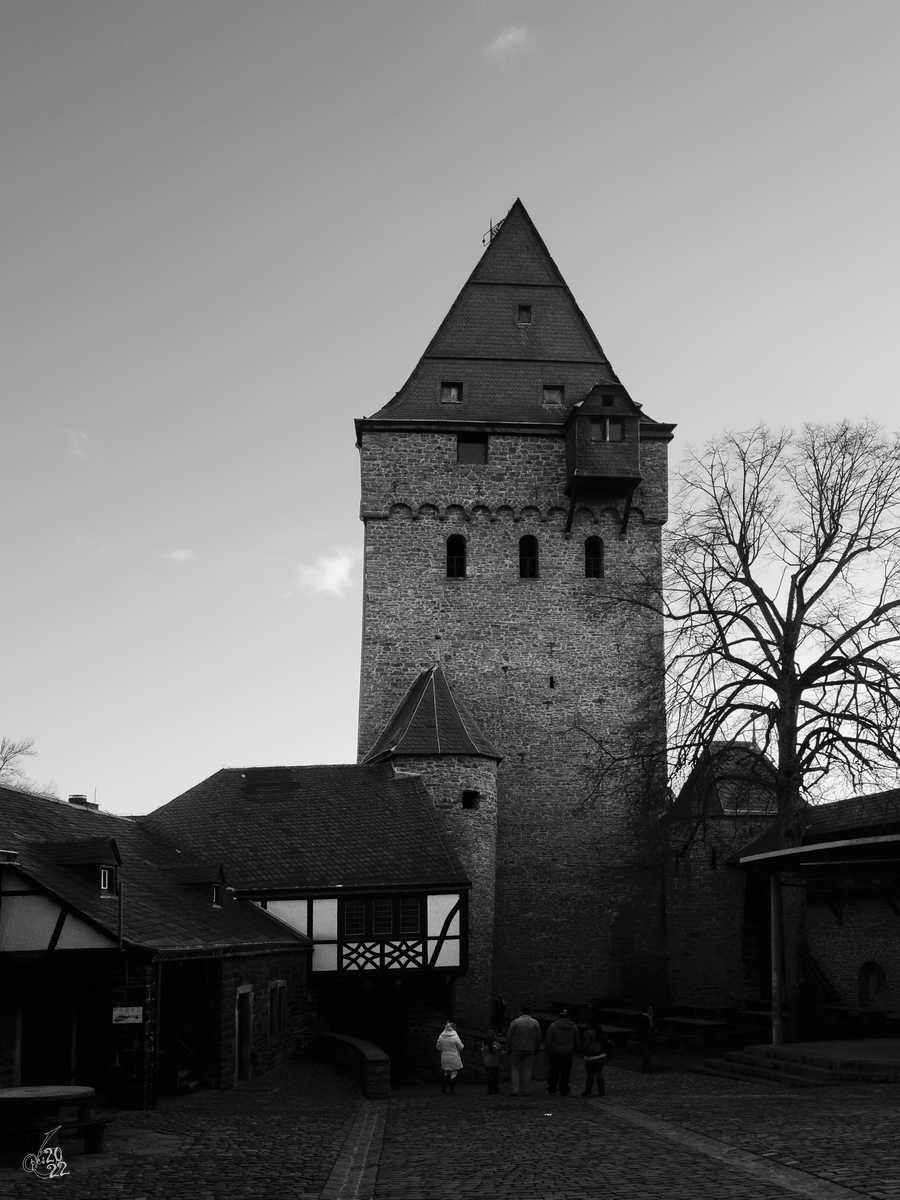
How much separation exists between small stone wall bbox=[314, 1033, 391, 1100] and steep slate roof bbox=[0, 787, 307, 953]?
74.8 inches

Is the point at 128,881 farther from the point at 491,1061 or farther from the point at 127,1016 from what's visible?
the point at 491,1061

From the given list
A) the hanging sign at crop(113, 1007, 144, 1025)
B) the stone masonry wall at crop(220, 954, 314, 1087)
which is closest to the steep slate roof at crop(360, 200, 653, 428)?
the stone masonry wall at crop(220, 954, 314, 1087)

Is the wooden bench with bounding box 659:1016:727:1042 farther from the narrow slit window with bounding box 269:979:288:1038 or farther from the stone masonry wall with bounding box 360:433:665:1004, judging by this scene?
the narrow slit window with bounding box 269:979:288:1038

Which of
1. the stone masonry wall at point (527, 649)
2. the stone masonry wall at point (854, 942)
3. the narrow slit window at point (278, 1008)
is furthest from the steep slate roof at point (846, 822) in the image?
the narrow slit window at point (278, 1008)

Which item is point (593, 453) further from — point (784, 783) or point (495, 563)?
point (784, 783)

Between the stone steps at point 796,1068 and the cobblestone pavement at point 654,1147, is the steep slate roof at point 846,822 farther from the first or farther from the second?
the cobblestone pavement at point 654,1147

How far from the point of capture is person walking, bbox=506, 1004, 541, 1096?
17.9 m

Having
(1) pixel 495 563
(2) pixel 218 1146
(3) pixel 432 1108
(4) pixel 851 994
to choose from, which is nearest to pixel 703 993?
(4) pixel 851 994

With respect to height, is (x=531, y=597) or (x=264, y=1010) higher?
(x=531, y=597)

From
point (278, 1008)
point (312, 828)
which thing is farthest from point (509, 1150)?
point (312, 828)

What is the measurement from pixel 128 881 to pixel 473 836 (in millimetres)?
10927

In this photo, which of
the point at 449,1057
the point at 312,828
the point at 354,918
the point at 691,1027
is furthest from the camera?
the point at 312,828

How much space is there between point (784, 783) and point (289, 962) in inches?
384

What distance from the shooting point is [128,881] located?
65.1 feet
